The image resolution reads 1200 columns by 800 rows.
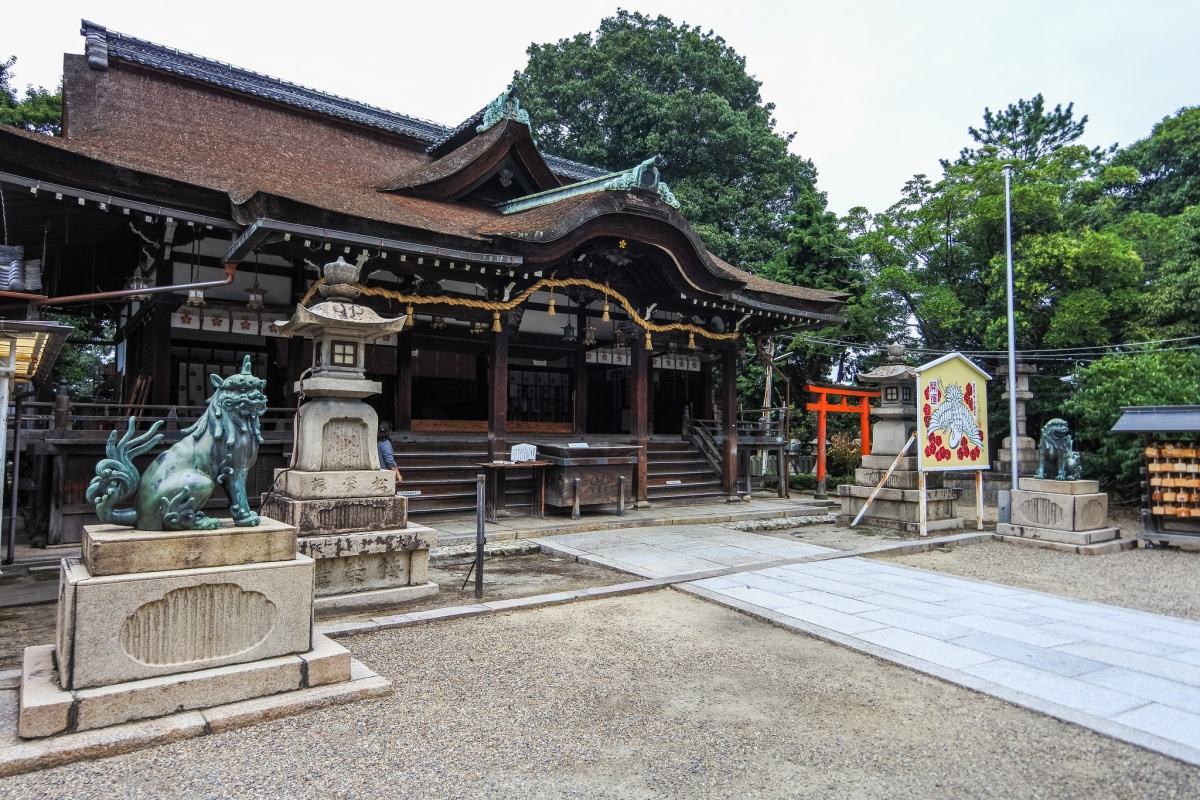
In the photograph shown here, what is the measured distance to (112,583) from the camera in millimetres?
3391

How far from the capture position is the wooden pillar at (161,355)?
995 centimetres

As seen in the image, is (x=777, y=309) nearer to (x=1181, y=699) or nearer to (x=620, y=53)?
(x=1181, y=699)

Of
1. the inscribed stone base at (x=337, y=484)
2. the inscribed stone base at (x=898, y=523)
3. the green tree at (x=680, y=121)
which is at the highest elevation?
the green tree at (x=680, y=121)

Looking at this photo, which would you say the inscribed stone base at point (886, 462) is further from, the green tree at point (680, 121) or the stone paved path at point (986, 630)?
the green tree at point (680, 121)

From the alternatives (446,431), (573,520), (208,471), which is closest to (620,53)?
(446,431)

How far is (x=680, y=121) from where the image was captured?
28.8m

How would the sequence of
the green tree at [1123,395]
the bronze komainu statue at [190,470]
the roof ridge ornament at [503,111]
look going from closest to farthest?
the bronze komainu statue at [190,470]
the green tree at [1123,395]
the roof ridge ornament at [503,111]

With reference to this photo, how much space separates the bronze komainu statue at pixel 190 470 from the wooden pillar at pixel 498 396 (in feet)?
21.0

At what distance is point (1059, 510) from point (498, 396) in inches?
344

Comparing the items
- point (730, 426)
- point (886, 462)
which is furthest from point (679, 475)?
point (886, 462)

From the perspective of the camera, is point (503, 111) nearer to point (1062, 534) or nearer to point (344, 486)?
point (344, 486)

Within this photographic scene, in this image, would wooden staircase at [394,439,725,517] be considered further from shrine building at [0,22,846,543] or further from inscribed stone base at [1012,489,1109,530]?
inscribed stone base at [1012,489,1109,530]

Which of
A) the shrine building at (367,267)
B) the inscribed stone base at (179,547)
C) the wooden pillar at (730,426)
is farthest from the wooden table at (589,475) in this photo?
the inscribed stone base at (179,547)

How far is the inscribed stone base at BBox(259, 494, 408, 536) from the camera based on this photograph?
596cm
